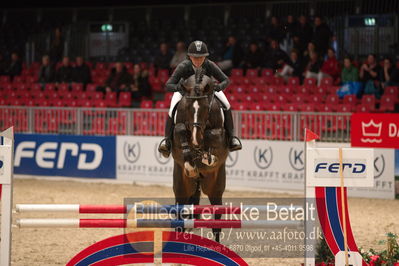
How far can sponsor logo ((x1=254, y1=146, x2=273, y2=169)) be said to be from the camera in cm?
1317

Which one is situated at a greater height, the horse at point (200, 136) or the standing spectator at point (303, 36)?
the standing spectator at point (303, 36)

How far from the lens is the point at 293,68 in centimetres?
1577

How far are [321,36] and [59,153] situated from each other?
675cm

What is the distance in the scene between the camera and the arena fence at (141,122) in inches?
497

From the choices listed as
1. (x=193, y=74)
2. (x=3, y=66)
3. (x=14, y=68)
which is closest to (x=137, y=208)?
(x=193, y=74)

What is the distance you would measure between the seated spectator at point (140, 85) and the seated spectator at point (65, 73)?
7.67 ft

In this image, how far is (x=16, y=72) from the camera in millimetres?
19109

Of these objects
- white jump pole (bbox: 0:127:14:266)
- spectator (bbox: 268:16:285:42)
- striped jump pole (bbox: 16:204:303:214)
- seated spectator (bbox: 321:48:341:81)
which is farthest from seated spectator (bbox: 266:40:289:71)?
white jump pole (bbox: 0:127:14:266)

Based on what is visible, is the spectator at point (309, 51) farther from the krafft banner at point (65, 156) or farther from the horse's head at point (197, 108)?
the horse's head at point (197, 108)

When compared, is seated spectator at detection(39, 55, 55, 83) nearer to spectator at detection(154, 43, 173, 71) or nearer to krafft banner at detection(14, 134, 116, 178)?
spectator at detection(154, 43, 173, 71)

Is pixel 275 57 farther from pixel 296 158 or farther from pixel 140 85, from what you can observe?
pixel 296 158

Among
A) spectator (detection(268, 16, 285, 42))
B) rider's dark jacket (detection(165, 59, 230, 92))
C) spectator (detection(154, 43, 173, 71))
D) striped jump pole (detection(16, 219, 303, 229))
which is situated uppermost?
spectator (detection(268, 16, 285, 42))

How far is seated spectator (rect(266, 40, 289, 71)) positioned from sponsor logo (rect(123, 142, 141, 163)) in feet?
13.5

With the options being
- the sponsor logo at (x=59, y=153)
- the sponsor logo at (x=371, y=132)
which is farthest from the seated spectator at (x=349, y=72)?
the sponsor logo at (x=59, y=153)
